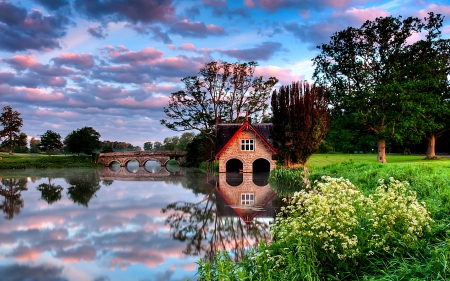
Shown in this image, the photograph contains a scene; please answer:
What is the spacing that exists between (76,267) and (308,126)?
21.6m

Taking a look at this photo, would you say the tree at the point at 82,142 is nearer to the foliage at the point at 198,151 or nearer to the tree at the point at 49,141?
the tree at the point at 49,141

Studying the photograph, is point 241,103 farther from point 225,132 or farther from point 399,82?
point 399,82

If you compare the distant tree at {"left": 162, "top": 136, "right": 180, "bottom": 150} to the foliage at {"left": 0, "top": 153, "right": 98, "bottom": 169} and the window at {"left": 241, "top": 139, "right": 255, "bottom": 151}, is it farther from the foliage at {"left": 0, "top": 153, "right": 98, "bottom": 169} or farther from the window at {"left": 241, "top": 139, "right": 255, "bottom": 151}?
the window at {"left": 241, "top": 139, "right": 255, "bottom": 151}

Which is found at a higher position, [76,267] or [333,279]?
[333,279]

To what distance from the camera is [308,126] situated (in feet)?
89.5

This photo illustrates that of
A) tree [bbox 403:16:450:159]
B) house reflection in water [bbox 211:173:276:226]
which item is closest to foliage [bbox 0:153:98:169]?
house reflection in water [bbox 211:173:276:226]

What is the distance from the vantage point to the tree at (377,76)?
30734 millimetres

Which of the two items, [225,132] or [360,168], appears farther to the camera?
[225,132]

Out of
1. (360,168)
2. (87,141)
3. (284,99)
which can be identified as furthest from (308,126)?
(87,141)

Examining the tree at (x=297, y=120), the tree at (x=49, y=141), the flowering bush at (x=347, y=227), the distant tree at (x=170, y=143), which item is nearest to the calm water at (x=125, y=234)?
the flowering bush at (x=347, y=227)

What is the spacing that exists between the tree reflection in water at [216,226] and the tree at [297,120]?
10.8m

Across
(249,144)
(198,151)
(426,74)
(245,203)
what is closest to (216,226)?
(245,203)

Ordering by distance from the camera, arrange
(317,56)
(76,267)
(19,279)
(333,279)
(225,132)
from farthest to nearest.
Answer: (225,132)
(317,56)
(76,267)
(19,279)
(333,279)

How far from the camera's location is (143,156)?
6259 cm
